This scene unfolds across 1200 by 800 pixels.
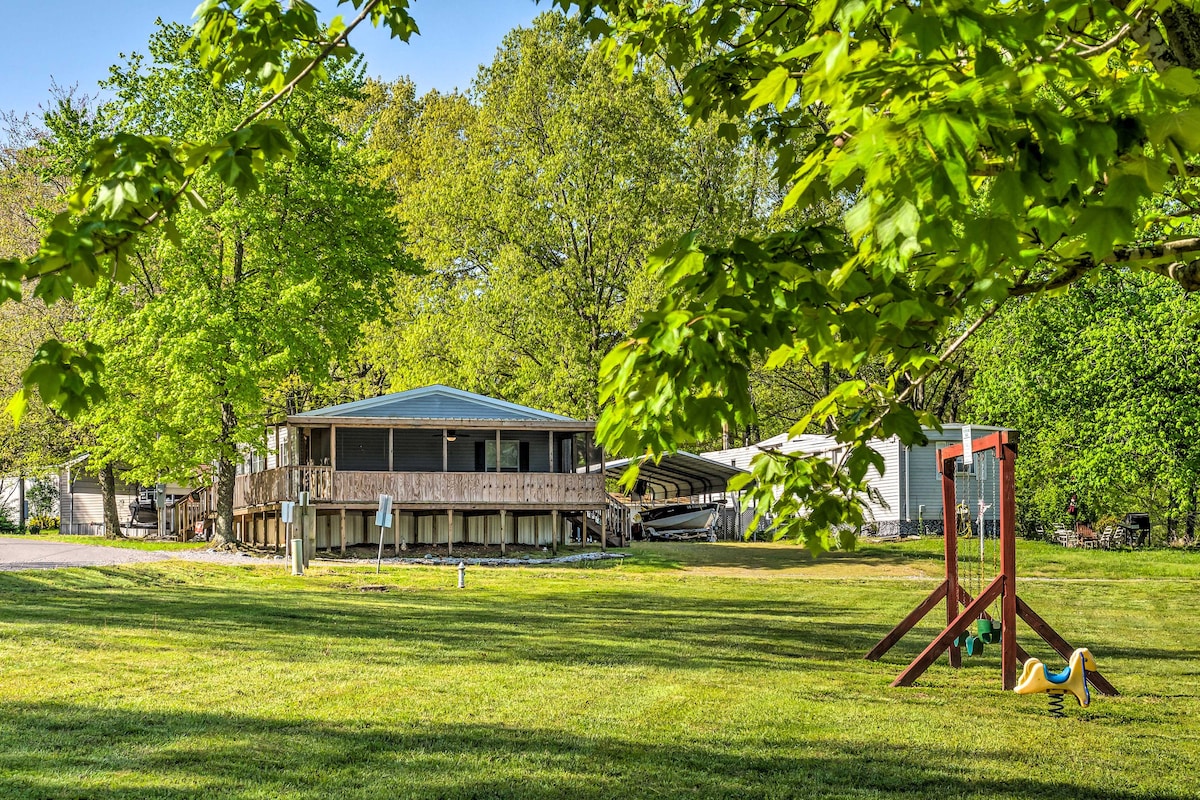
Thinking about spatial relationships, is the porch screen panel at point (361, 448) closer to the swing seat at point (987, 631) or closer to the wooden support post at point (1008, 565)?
the swing seat at point (987, 631)

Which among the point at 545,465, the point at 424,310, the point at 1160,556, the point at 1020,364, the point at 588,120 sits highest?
the point at 588,120

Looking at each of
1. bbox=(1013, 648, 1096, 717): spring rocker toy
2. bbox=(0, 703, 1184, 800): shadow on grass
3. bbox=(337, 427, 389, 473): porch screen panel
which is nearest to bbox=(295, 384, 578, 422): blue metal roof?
bbox=(337, 427, 389, 473): porch screen panel

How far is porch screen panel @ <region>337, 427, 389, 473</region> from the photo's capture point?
34.7 metres

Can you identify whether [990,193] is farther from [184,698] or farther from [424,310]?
[424,310]

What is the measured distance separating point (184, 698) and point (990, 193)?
24.8 ft

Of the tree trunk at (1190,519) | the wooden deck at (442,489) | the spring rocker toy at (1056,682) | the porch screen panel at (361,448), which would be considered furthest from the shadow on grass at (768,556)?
the spring rocker toy at (1056,682)

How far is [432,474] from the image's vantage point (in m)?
31.6

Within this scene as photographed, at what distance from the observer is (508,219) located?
39219mm

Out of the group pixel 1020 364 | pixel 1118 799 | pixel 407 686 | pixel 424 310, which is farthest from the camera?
pixel 424 310

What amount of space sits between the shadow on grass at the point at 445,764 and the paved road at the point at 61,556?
17.4m

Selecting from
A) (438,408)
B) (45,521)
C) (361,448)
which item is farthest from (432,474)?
(45,521)

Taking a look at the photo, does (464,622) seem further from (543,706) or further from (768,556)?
(768,556)

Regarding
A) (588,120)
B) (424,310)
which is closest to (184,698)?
(588,120)

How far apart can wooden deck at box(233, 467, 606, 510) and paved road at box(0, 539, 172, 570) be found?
363cm
